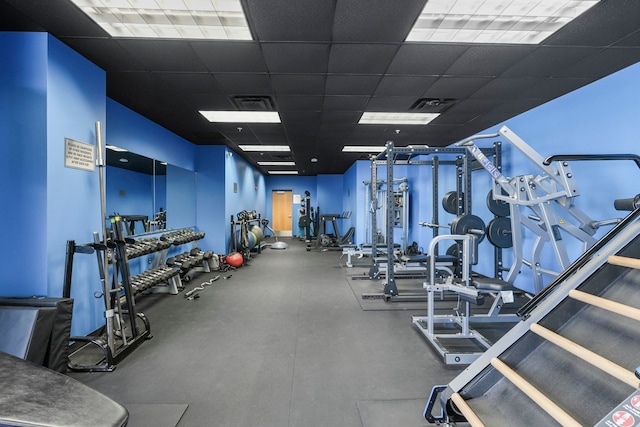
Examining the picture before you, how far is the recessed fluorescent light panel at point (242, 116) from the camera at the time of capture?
3973 millimetres

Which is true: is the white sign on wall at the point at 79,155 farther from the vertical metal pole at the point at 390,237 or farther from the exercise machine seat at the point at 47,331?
the vertical metal pole at the point at 390,237

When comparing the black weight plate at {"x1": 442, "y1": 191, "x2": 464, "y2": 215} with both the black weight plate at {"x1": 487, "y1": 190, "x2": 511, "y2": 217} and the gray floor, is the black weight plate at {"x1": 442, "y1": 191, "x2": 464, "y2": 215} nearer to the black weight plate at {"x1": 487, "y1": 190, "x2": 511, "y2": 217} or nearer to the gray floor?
the black weight plate at {"x1": 487, "y1": 190, "x2": 511, "y2": 217}

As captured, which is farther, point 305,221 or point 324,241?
point 305,221

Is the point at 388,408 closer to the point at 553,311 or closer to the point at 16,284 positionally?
the point at 553,311

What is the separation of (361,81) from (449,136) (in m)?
3.04

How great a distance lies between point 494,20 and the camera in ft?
6.92

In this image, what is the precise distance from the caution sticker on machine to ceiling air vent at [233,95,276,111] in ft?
11.8

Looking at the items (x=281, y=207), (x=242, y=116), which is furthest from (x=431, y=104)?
(x=281, y=207)

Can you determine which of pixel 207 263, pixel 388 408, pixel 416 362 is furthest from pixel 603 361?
pixel 207 263

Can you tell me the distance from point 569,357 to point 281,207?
37.0 feet

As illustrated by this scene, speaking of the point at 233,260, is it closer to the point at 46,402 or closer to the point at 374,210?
the point at 374,210

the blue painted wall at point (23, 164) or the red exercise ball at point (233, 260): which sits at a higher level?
the blue painted wall at point (23, 164)

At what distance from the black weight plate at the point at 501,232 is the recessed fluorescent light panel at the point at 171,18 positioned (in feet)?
10.4

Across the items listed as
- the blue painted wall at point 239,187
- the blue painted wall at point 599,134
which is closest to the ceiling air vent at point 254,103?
the blue painted wall at point 239,187
